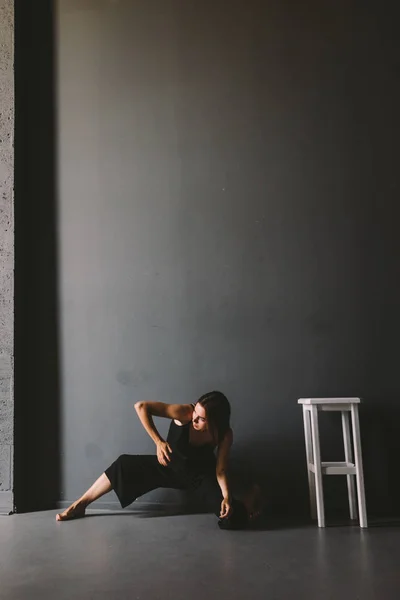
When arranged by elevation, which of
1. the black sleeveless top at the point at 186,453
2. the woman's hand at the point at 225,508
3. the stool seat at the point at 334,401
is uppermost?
the stool seat at the point at 334,401

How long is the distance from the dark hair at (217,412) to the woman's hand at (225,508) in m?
0.30

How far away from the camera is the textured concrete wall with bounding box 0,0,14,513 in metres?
3.31

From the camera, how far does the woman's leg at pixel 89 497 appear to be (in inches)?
122

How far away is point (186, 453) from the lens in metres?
3.01

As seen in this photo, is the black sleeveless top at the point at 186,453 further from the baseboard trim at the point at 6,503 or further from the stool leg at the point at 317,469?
the baseboard trim at the point at 6,503

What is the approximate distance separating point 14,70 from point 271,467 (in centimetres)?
279

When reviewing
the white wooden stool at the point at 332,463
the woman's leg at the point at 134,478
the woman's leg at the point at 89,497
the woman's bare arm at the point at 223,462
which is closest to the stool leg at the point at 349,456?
the white wooden stool at the point at 332,463

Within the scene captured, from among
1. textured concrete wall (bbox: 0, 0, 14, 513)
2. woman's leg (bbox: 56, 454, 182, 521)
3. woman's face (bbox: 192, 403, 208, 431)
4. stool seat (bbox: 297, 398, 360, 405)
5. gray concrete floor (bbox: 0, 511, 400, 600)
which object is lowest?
gray concrete floor (bbox: 0, 511, 400, 600)

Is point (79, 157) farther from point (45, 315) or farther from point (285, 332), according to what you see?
point (285, 332)

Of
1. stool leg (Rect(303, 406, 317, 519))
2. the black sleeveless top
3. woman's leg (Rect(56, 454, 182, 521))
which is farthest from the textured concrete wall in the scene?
stool leg (Rect(303, 406, 317, 519))

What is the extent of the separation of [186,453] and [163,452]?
0.12 meters

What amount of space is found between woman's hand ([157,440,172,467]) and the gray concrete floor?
0.31 metres

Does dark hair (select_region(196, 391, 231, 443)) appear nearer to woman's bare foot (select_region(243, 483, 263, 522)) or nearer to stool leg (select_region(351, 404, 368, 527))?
woman's bare foot (select_region(243, 483, 263, 522))

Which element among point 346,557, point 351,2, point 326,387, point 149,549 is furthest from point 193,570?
point 351,2
